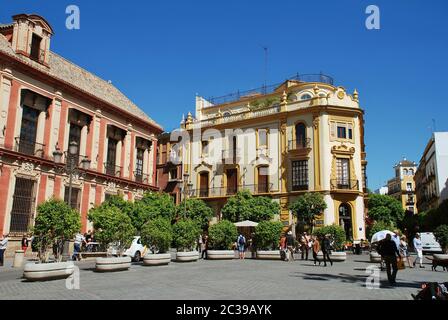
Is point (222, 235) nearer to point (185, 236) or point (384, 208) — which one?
point (185, 236)

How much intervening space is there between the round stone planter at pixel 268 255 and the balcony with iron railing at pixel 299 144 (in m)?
15.0

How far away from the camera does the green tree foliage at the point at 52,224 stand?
46.0ft

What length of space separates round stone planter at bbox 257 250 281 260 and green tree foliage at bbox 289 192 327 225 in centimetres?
1068

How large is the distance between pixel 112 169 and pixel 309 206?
15.9 m

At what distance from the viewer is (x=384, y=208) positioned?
161ft

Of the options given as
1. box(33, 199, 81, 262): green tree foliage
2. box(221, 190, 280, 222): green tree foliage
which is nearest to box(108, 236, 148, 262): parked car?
box(33, 199, 81, 262): green tree foliage

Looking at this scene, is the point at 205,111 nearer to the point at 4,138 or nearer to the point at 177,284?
the point at 4,138

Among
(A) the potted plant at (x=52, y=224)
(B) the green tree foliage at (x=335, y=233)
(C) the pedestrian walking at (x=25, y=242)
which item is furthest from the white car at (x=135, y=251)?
(B) the green tree foliage at (x=335, y=233)

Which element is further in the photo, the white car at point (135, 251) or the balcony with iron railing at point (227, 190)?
the balcony with iron railing at point (227, 190)

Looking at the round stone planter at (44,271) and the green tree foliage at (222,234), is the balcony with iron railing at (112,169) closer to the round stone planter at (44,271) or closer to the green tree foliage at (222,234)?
the green tree foliage at (222,234)

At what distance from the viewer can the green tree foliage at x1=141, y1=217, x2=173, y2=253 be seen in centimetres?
1759

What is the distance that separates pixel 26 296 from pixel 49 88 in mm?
19227
